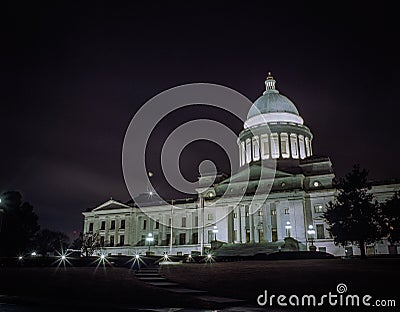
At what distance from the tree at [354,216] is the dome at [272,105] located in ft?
147

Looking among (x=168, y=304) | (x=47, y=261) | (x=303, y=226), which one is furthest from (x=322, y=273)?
(x=303, y=226)

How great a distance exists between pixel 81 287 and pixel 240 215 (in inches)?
2360

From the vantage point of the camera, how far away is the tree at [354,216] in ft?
145

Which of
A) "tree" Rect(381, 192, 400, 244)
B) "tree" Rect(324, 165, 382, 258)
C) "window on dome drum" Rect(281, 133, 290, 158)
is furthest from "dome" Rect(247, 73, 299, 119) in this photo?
"tree" Rect(381, 192, 400, 244)

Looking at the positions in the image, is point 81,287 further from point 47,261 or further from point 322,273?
point 47,261

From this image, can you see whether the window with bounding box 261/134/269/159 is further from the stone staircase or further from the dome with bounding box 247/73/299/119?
the stone staircase

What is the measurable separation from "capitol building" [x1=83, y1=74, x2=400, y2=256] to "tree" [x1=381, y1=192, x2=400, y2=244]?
17.0 meters

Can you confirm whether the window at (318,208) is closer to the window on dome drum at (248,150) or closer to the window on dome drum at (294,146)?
the window on dome drum at (294,146)

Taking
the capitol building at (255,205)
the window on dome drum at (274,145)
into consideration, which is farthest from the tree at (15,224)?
the window on dome drum at (274,145)

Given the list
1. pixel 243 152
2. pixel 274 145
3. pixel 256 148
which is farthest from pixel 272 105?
pixel 243 152

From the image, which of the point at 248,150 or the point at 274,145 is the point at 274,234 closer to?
the point at 274,145

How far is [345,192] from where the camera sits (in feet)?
156

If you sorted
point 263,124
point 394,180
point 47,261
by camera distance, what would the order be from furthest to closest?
point 263,124
point 394,180
point 47,261

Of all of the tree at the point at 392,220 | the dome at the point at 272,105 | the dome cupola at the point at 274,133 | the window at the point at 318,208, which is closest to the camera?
the tree at the point at 392,220
